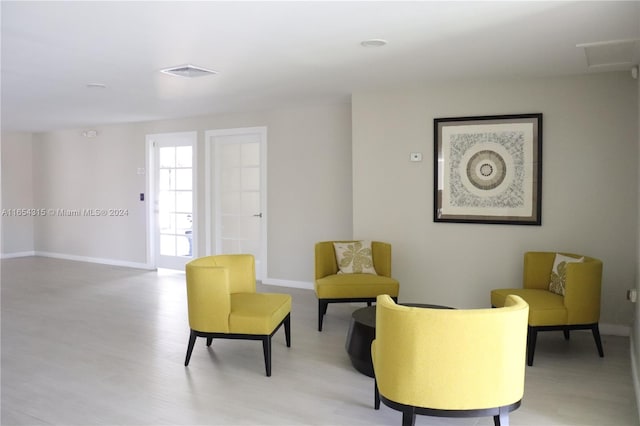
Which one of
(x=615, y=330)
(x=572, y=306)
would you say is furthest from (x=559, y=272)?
(x=615, y=330)

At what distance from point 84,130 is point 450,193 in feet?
21.6

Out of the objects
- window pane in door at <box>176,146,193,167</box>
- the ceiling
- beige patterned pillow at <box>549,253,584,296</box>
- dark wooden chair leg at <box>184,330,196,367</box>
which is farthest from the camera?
window pane in door at <box>176,146,193,167</box>

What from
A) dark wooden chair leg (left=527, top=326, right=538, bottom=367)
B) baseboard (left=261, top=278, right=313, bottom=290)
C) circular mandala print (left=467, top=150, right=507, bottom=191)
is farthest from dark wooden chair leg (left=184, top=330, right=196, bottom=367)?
circular mandala print (left=467, top=150, right=507, bottom=191)

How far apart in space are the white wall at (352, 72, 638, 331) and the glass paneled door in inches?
123

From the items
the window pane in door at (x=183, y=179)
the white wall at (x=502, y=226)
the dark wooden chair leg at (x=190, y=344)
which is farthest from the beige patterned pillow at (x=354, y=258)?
the window pane in door at (x=183, y=179)

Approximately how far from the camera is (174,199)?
766cm

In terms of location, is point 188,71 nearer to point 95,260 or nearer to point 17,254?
point 95,260

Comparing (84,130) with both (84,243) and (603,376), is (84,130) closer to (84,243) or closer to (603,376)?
(84,243)

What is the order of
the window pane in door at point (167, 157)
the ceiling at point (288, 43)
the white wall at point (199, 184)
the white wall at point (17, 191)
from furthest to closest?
the white wall at point (17, 191) < the window pane in door at point (167, 157) < the white wall at point (199, 184) < the ceiling at point (288, 43)

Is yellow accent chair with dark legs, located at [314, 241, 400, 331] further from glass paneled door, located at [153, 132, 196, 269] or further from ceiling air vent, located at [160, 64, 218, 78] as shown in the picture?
glass paneled door, located at [153, 132, 196, 269]

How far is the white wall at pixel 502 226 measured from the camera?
14.3 feet

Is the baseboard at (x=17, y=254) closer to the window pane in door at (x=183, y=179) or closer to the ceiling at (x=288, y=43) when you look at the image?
the window pane in door at (x=183, y=179)

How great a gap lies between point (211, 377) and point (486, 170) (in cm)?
313

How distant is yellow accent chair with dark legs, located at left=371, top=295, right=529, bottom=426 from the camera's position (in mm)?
2275
